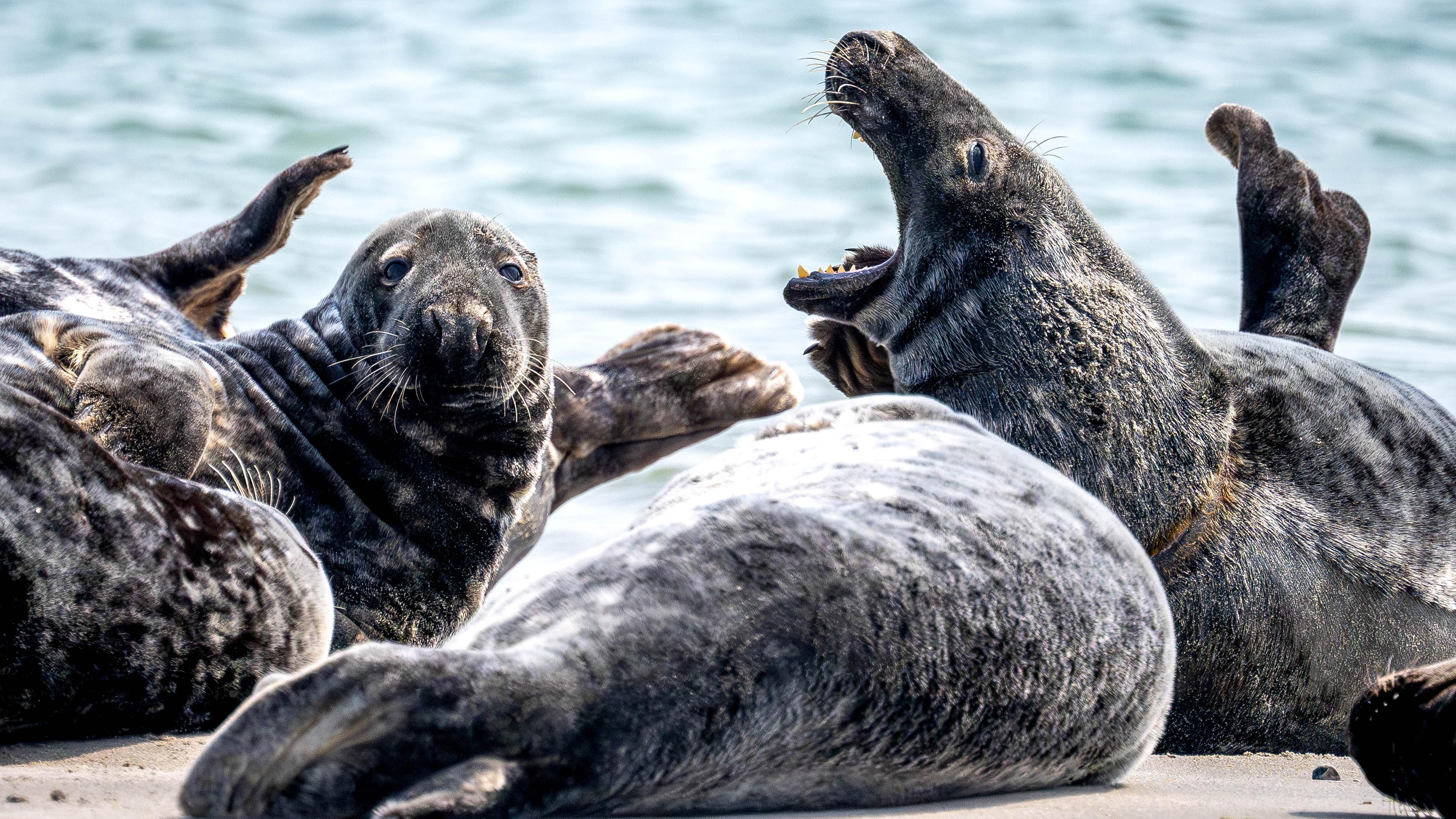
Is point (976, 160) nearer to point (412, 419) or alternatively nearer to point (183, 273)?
point (412, 419)

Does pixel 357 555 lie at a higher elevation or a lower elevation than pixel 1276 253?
lower

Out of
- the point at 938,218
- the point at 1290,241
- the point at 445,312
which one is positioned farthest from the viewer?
the point at 1290,241

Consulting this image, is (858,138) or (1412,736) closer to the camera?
(1412,736)

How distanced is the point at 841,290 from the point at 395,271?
1.22m

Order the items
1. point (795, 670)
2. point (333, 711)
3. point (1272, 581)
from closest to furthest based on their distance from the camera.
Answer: point (333, 711), point (795, 670), point (1272, 581)

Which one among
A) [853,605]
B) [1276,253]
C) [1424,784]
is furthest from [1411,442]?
[853,605]

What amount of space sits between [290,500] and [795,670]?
2.33 meters

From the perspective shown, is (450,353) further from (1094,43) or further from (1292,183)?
(1094,43)

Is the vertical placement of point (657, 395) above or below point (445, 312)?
below

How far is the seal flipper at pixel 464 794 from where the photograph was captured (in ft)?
5.89

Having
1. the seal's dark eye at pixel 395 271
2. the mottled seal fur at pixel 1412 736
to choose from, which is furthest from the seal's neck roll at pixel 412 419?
the mottled seal fur at pixel 1412 736

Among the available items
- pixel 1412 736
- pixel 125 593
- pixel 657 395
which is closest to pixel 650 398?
pixel 657 395

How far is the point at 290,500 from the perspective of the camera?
4035 mm

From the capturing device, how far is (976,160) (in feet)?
13.5
